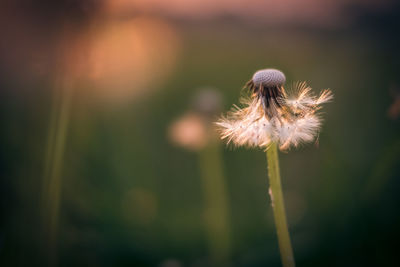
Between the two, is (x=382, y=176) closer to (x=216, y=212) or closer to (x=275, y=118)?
(x=216, y=212)

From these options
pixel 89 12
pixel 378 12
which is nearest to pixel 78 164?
pixel 89 12

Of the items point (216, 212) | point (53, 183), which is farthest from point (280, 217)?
point (216, 212)

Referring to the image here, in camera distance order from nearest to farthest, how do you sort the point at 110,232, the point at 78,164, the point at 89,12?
the point at 89,12, the point at 110,232, the point at 78,164

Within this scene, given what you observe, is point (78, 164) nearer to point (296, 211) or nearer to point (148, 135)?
point (148, 135)

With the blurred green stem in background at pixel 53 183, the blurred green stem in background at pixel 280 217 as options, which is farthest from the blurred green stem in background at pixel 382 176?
the blurred green stem in background at pixel 53 183

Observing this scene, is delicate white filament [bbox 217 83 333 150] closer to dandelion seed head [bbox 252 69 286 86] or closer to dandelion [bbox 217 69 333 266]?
dandelion [bbox 217 69 333 266]
